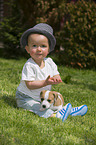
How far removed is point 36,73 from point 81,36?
5.62m

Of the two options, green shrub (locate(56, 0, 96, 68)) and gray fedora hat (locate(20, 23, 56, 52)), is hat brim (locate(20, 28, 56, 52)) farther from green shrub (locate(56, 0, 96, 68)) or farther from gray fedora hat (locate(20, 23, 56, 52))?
green shrub (locate(56, 0, 96, 68))

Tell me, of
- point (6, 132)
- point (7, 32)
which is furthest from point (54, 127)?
point (7, 32)

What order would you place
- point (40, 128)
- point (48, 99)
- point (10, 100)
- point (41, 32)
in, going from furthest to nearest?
point (10, 100) → point (41, 32) → point (48, 99) → point (40, 128)

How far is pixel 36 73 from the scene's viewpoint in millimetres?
3234

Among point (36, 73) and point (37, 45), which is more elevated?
point (37, 45)

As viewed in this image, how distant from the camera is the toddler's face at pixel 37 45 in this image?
314 cm

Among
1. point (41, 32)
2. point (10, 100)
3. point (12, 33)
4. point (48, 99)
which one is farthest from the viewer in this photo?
point (12, 33)

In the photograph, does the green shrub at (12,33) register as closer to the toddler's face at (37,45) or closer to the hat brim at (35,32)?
the hat brim at (35,32)

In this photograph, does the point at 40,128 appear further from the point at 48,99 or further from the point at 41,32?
the point at 41,32

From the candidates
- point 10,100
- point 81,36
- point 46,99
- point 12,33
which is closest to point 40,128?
point 46,99

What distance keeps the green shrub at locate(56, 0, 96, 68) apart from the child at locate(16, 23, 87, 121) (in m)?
5.15

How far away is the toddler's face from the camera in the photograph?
3135mm

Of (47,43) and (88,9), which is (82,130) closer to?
(47,43)

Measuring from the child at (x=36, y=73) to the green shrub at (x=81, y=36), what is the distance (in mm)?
5152
